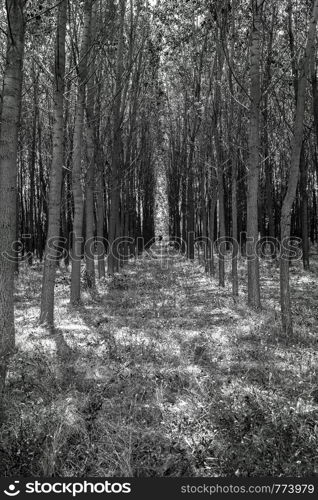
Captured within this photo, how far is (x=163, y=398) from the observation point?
4418mm

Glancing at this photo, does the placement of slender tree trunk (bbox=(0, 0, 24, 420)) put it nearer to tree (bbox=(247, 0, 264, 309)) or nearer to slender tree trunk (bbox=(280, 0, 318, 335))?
slender tree trunk (bbox=(280, 0, 318, 335))

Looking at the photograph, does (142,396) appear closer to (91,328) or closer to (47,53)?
(91,328)

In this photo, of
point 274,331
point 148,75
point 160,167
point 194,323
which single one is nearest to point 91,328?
point 194,323

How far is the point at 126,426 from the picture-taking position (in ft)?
12.5

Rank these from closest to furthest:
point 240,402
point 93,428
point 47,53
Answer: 1. point 93,428
2. point 240,402
3. point 47,53

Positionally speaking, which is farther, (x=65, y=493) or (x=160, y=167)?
(x=160, y=167)

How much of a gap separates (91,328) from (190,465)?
414 centimetres

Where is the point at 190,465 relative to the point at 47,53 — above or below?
below

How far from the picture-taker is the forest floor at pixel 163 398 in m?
3.41
